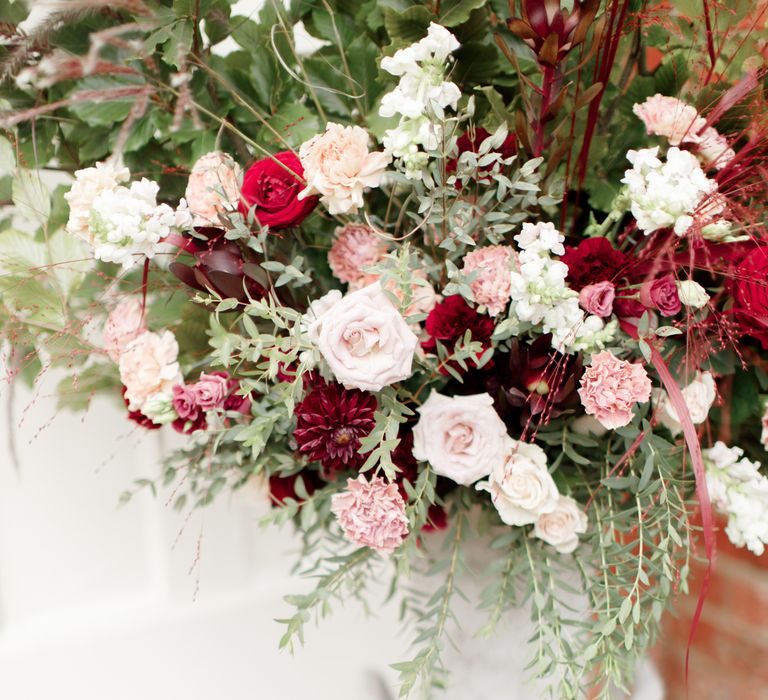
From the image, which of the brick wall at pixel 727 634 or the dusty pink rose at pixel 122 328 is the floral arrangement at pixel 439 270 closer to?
the dusty pink rose at pixel 122 328

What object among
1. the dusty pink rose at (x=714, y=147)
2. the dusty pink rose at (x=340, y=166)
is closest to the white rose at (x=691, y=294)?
the dusty pink rose at (x=714, y=147)

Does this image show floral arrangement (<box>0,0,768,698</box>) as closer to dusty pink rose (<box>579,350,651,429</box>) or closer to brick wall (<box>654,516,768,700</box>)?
dusty pink rose (<box>579,350,651,429</box>)

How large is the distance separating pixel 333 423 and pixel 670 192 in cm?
31

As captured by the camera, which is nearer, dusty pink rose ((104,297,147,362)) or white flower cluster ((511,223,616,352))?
white flower cluster ((511,223,616,352))

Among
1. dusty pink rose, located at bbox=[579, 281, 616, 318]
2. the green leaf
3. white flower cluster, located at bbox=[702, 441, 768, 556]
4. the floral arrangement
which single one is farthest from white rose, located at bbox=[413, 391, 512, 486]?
the green leaf

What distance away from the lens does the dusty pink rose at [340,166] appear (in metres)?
0.55

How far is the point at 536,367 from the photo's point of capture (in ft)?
1.91

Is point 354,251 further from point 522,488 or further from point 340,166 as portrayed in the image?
point 522,488

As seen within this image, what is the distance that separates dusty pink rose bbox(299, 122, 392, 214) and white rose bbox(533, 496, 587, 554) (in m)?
0.32

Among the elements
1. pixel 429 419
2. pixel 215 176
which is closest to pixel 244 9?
pixel 215 176

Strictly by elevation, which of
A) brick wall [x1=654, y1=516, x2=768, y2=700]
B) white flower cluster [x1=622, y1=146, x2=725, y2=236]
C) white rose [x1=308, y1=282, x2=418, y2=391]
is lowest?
brick wall [x1=654, y1=516, x2=768, y2=700]

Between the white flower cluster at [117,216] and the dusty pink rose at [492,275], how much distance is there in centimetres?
24

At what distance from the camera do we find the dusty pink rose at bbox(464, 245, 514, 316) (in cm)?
57

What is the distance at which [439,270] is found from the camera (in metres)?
0.63
